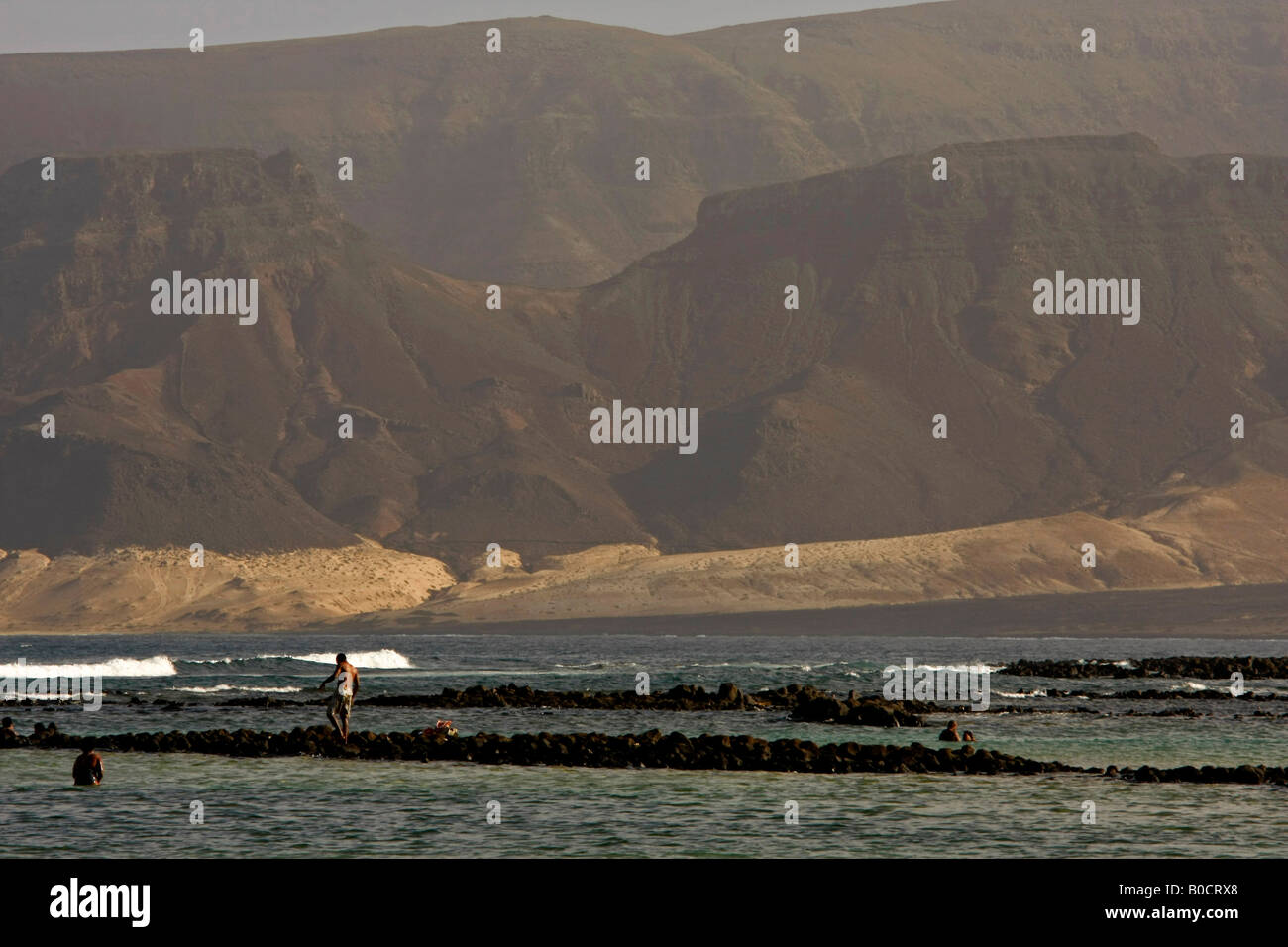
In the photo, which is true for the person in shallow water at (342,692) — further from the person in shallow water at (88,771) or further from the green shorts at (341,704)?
the person in shallow water at (88,771)

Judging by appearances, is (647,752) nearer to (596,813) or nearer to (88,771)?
(596,813)

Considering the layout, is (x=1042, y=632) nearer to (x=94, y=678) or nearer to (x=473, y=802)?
(x=94, y=678)

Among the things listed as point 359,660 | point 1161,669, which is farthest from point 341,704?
point 359,660

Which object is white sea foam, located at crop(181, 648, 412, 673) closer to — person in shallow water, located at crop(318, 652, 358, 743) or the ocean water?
the ocean water

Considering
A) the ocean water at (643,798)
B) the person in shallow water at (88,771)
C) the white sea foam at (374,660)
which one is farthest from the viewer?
the white sea foam at (374,660)

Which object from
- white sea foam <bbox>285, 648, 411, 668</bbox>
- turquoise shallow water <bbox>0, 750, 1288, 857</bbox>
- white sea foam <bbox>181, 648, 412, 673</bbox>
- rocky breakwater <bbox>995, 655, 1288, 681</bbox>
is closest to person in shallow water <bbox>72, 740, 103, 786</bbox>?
turquoise shallow water <bbox>0, 750, 1288, 857</bbox>

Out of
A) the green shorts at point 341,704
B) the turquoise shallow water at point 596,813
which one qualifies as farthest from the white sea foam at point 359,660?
the turquoise shallow water at point 596,813

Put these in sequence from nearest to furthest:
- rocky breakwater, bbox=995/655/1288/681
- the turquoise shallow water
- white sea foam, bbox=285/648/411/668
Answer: the turquoise shallow water < rocky breakwater, bbox=995/655/1288/681 < white sea foam, bbox=285/648/411/668
